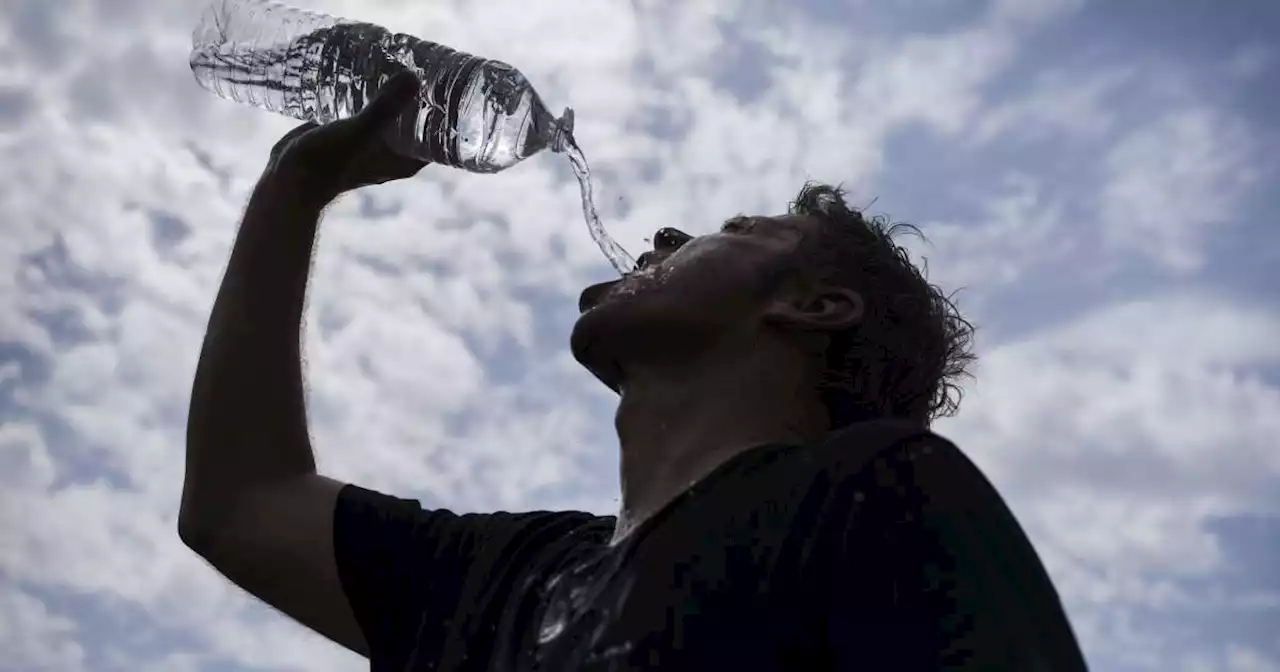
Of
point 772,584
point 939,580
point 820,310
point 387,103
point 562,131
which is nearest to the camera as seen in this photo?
point 939,580

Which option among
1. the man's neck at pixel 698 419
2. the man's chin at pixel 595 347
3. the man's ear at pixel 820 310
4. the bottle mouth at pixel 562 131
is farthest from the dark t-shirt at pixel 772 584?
the bottle mouth at pixel 562 131

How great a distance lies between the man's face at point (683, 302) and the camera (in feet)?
9.68

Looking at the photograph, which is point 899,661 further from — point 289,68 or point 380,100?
point 289,68

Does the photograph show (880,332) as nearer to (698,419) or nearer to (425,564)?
(698,419)

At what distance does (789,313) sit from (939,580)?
1160mm

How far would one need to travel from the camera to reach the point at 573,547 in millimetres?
2756

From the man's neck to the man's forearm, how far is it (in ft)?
2.61

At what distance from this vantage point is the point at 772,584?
6.98 ft

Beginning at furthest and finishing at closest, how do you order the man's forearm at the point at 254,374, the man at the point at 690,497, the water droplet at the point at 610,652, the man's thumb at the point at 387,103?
the man's thumb at the point at 387,103, the man's forearm at the point at 254,374, the water droplet at the point at 610,652, the man at the point at 690,497

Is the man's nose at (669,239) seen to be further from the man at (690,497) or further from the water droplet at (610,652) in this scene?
the water droplet at (610,652)

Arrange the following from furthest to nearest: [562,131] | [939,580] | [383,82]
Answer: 1. [562,131]
2. [383,82]
3. [939,580]

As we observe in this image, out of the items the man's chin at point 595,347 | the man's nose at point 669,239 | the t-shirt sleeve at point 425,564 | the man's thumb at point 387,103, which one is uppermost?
the man's thumb at point 387,103

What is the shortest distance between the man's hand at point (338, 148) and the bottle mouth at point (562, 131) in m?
1.13

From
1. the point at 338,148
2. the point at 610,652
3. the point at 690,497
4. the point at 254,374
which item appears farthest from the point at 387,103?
the point at 610,652
